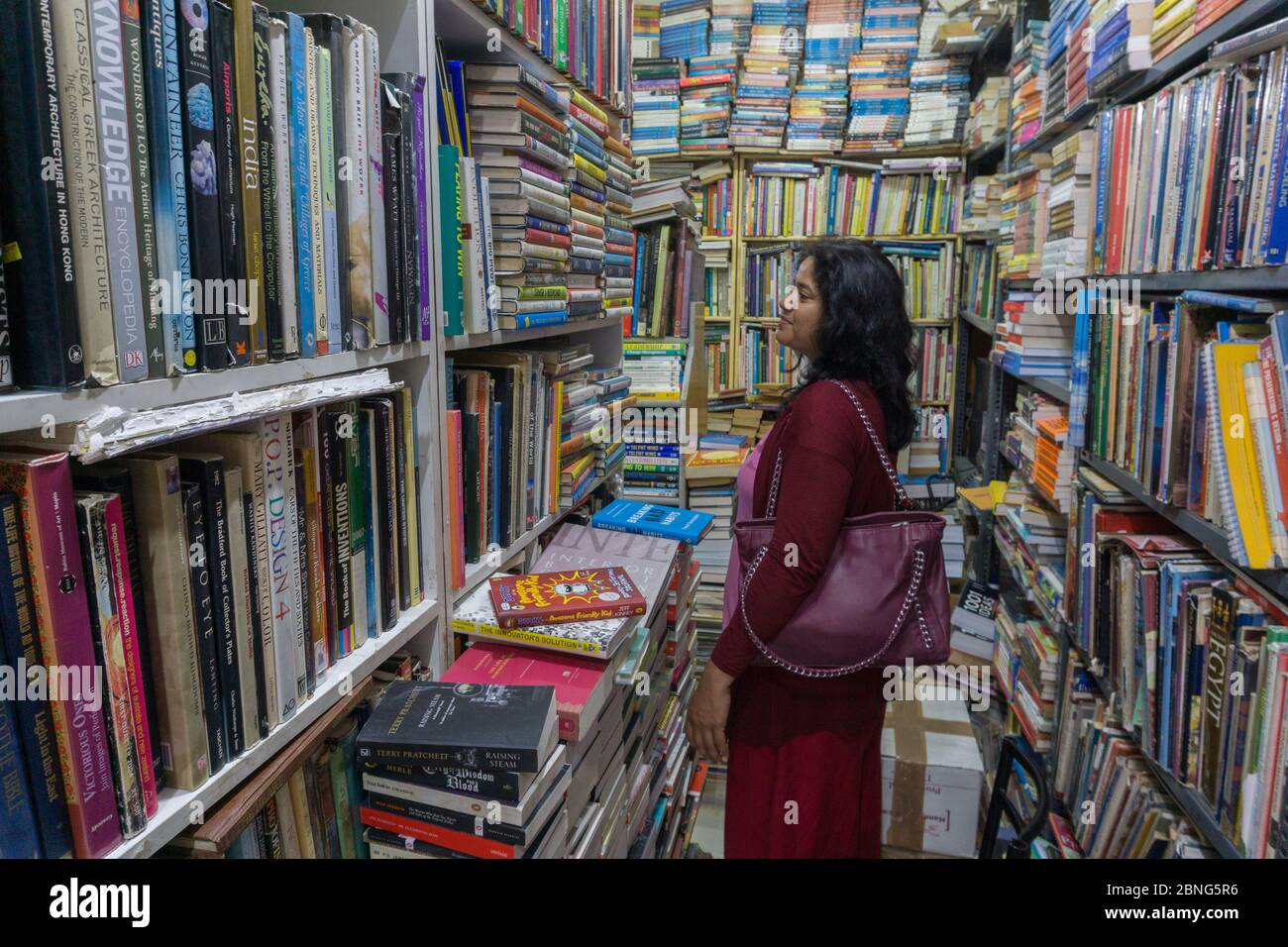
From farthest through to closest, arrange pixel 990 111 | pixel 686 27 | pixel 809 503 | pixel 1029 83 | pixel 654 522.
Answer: pixel 686 27, pixel 990 111, pixel 1029 83, pixel 654 522, pixel 809 503

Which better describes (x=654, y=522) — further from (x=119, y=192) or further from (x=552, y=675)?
(x=119, y=192)

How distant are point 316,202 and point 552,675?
0.66 meters

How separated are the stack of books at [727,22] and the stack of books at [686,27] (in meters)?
0.04

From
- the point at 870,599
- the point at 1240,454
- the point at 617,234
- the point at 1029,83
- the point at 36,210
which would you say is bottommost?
the point at 870,599

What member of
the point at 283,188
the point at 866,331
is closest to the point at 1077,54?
the point at 866,331

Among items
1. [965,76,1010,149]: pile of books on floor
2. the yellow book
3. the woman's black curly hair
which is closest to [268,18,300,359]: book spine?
the woman's black curly hair

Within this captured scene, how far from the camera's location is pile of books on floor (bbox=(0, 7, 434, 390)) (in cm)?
55

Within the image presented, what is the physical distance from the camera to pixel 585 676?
111 centimetres

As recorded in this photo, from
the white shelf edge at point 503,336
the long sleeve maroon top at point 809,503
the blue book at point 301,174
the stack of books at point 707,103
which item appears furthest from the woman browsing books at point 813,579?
the stack of books at point 707,103

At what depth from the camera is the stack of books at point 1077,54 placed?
6.40 feet

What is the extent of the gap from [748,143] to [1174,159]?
9.42ft

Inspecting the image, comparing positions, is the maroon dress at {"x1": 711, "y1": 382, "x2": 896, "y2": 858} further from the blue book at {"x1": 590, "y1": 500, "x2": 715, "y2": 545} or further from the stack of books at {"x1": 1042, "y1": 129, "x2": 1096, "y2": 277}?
the stack of books at {"x1": 1042, "y1": 129, "x2": 1096, "y2": 277}

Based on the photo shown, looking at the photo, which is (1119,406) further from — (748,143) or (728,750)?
(748,143)

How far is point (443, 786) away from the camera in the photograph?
0.88 meters
